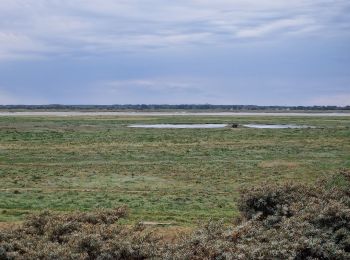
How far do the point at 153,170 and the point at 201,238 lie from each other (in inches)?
855

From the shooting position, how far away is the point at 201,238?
10.7 m

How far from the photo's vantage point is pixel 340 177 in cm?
1706

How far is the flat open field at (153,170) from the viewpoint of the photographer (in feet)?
68.8

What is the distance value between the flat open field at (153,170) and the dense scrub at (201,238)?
5634 mm

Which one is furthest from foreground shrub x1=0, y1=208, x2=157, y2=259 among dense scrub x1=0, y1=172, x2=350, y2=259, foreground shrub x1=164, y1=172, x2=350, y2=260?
foreground shrub x1=164, y1=172, x2=350, y2=260

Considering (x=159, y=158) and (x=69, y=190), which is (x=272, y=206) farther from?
(x=159, y=158)

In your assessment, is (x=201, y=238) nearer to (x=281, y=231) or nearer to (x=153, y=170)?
(x=281, y=231)

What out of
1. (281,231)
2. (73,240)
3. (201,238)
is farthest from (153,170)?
(73,240)

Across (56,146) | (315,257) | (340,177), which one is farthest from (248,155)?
(315,257)

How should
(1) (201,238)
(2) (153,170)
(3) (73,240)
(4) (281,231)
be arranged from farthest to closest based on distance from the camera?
(2) (153,170) < (4) (281,231) < (1) (201,238) < (3) (73,240)

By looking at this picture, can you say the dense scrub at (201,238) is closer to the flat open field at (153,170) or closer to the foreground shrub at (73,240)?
the foreground shrub at (73,240)

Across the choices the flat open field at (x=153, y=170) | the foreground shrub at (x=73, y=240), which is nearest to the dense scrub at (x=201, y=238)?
the foreground shrub at (x=73, y=240)

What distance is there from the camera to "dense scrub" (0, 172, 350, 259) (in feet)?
33.4

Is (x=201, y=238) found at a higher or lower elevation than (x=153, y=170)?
higher
